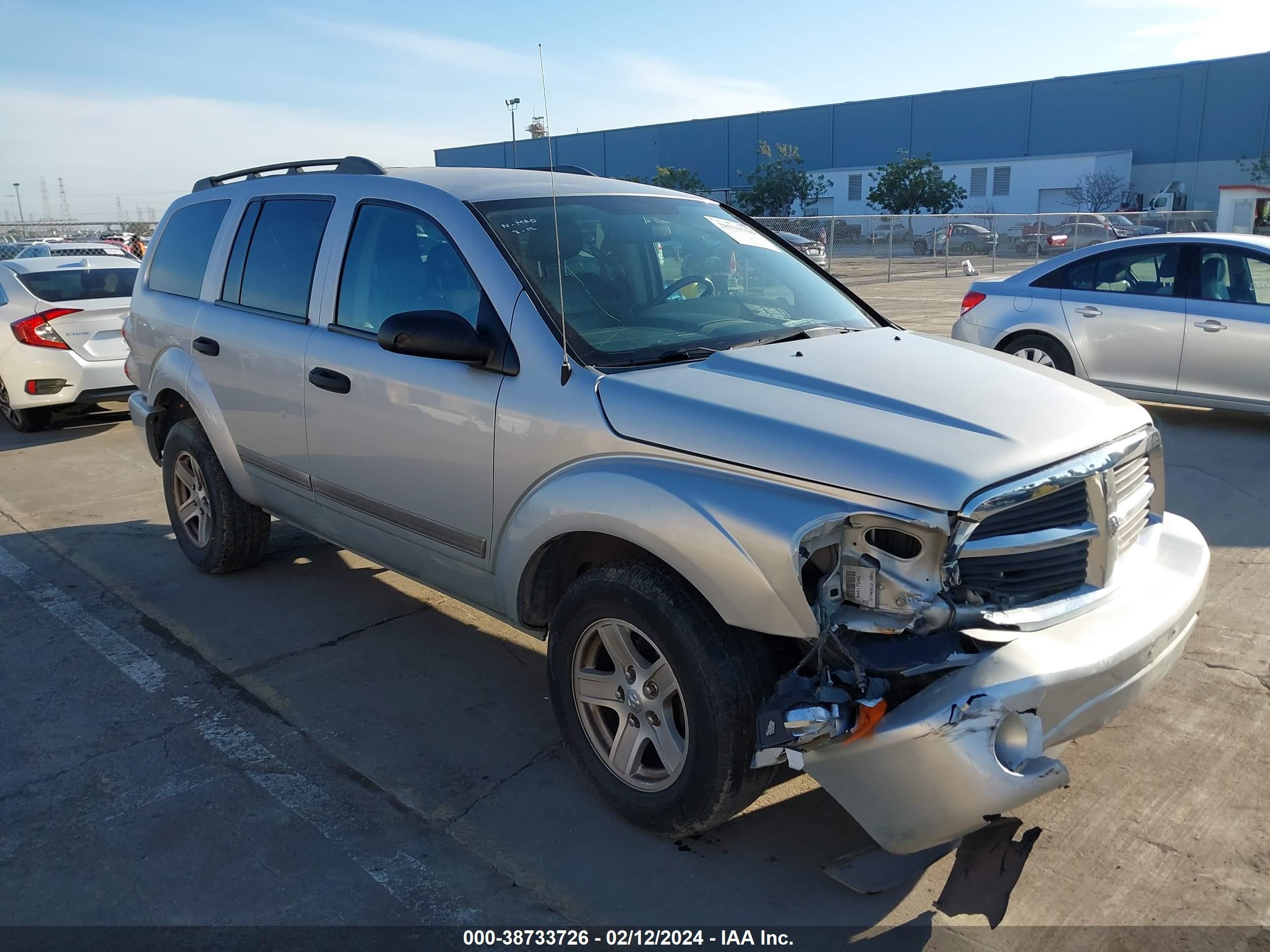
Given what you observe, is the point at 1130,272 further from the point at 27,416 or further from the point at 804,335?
the point at 27,416

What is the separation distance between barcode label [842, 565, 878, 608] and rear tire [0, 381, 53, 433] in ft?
31.0

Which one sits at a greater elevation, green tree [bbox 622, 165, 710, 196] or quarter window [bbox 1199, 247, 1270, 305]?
green tree [bbox 622, 165, 710, 196]

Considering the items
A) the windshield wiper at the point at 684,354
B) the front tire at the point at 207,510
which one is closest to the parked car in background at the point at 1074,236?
the front tire at the point at 207,510

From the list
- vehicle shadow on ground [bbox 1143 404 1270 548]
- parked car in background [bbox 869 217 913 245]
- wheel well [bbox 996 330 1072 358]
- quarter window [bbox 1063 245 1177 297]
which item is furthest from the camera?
parked car in background [bbox 869 217 913 245]

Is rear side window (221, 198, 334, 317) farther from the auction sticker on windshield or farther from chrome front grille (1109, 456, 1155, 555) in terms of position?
chrome front grille (1109, 456, 1155, 555)

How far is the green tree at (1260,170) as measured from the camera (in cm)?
4803

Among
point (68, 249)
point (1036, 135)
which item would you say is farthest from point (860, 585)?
point (1036, 135)

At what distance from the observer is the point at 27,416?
9875mm

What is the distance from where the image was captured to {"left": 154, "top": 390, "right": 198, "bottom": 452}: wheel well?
5.63 m

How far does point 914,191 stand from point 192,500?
50291 millimetres

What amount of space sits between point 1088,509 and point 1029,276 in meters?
7.08

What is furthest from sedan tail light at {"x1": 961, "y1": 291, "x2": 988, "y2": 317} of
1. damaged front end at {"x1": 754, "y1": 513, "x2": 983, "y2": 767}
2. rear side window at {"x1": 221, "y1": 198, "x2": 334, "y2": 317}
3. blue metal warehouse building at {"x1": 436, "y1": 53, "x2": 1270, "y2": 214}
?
blue metal warehouse building at {"x1": 436, "y1": 53, "x2": 1270, "y2": 214}

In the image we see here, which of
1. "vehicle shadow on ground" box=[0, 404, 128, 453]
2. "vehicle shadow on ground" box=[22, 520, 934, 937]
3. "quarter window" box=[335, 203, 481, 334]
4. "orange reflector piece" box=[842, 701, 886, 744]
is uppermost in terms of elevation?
"quarter window" box=[335, 203, 481, 334]

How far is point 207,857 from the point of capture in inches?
124
